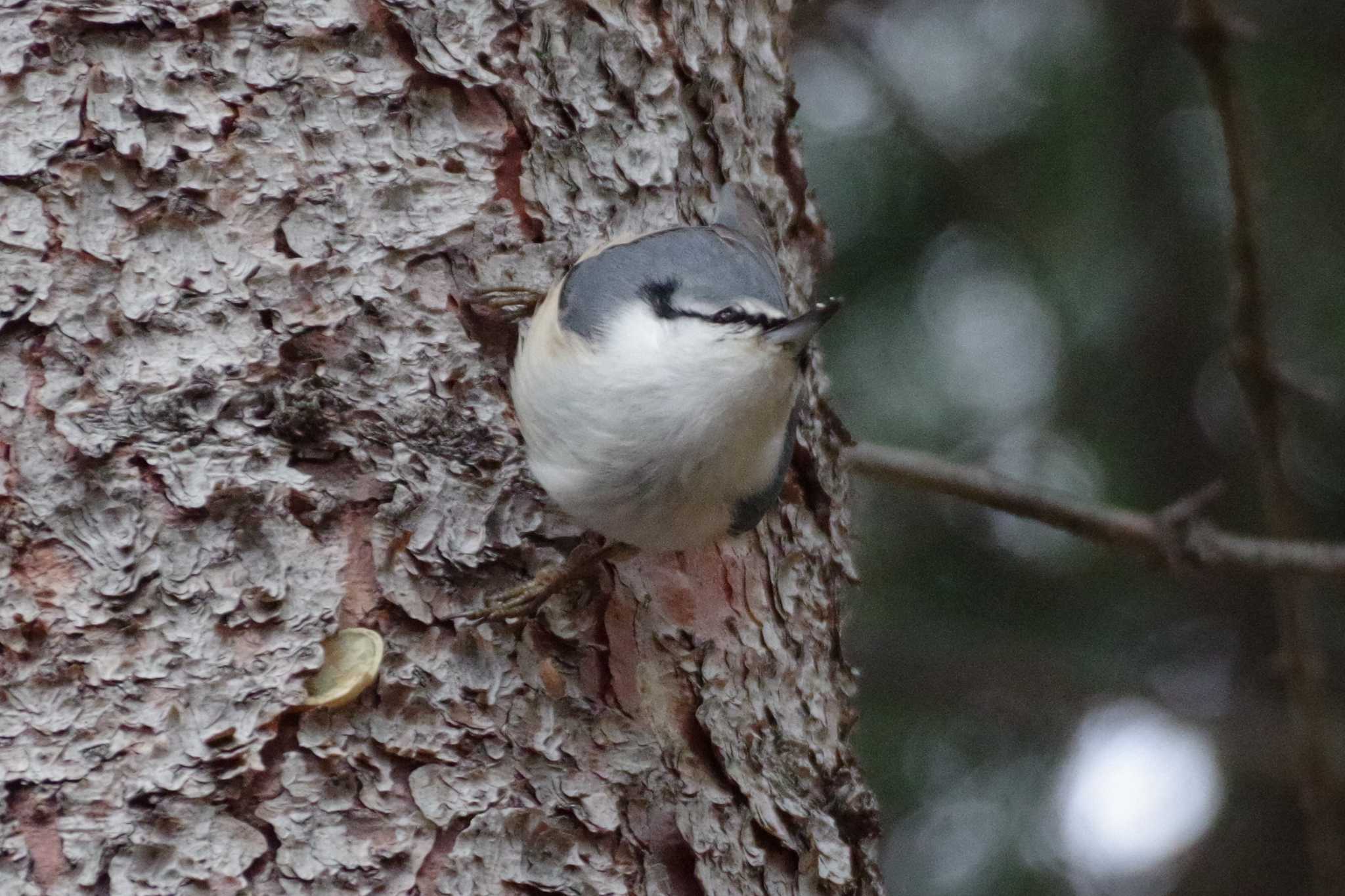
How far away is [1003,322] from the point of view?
→ 9.90 ft

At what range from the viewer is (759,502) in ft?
4.82

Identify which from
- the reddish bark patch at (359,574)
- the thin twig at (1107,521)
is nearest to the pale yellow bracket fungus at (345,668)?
the reddish bark patch at (359,574)

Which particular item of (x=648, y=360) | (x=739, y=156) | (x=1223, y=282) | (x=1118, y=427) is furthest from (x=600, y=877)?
(x=1223, y=282)

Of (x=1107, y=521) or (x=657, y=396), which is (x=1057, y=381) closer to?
(x=1107, y=521)

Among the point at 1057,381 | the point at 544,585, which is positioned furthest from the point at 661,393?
the point at 1057,381

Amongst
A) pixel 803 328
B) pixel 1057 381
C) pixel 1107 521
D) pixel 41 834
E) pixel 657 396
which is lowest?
pixel 1057 381

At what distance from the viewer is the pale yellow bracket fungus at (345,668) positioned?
1.29m

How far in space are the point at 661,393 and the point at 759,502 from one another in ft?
0.55

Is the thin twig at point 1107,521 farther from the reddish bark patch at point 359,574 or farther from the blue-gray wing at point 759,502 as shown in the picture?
the reddish bark patch at point 359,574

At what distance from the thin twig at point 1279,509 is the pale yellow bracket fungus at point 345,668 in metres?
1.34

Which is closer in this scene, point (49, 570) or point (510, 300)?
point (49, 570)

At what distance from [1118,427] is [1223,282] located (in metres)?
0.41

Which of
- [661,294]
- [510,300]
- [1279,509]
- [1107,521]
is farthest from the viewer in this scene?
[1279,509]

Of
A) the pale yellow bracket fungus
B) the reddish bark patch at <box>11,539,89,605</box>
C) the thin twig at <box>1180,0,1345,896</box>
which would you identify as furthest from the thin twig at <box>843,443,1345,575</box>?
the reddish bark patch at <box>11,539,89,605</box>
